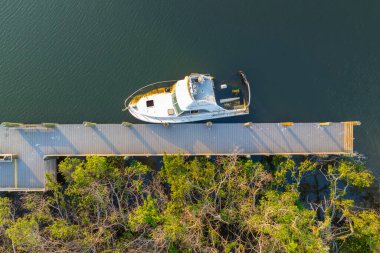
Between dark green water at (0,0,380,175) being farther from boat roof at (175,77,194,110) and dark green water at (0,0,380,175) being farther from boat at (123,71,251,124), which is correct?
boat roof at (175,77,194,110)

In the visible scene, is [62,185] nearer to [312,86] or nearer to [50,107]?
[50,107]

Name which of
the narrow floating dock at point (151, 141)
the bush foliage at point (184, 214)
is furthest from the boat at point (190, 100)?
the bush foliage at point (184, 214)

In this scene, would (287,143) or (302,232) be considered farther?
(287,143)

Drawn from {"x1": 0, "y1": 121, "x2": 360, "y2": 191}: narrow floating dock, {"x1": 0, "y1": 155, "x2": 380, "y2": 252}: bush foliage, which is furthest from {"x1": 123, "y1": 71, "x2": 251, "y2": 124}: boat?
{"x1": 0, "y1": 155, "x2": 380, "y2": 252}: bush foliage

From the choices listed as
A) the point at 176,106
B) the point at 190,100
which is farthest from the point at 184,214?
the point at 190,100

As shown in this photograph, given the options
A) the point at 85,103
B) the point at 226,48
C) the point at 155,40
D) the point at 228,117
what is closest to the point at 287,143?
the point at 228,117

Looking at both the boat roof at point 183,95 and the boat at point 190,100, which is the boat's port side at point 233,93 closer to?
the boat at point 190,100
